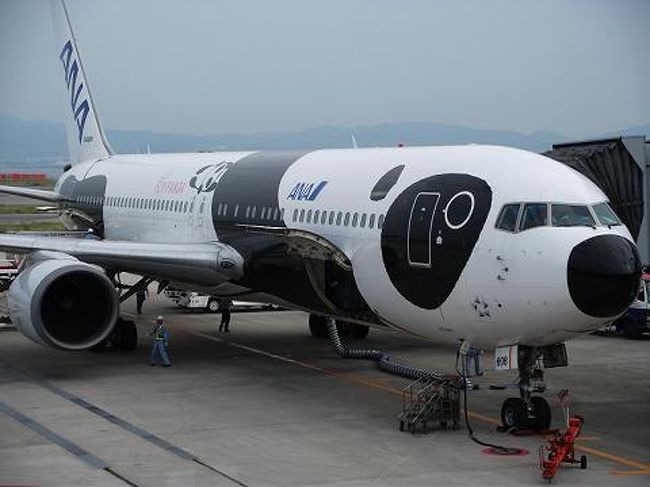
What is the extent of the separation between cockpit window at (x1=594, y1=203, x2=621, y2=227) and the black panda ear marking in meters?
1.54

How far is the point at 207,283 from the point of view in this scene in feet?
73.9

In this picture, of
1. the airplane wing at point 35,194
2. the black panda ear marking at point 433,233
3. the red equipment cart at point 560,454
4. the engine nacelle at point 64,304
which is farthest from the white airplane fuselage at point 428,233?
the airplane wing at point 35,194

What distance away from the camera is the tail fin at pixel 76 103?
3350cm

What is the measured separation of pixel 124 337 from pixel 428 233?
1029 cm

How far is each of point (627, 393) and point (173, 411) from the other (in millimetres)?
8129

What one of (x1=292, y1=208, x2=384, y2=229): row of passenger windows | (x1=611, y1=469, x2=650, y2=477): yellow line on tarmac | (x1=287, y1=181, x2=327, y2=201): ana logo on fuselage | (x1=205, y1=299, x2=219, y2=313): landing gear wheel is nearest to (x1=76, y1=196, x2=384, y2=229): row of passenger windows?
(x1=292, y1=208, x2=384, y2=229): row of passenger windows

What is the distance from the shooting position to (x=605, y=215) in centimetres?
1531

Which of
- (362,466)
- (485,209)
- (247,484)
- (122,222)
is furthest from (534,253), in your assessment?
(122,222)

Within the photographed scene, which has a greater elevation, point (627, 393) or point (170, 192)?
point (170, 192)

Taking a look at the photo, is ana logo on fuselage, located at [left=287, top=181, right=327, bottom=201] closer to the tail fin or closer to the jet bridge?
the jet bridge

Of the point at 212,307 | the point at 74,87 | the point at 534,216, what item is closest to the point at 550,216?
the point at 534,216

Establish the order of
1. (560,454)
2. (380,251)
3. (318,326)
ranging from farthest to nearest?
(318,326) < (380,251) < (560,454)

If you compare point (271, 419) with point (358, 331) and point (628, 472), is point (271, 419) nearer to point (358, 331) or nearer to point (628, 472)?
point (628, 472)

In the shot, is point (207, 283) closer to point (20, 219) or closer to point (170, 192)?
point (170, 192)
